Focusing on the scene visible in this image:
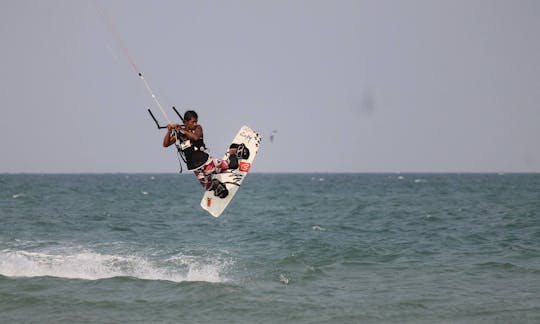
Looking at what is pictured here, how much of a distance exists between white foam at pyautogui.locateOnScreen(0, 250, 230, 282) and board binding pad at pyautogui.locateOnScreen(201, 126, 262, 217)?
104 inches

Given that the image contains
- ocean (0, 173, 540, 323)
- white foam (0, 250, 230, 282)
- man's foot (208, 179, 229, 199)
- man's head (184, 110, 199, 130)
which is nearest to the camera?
man's head (184, 110, 199, 130)

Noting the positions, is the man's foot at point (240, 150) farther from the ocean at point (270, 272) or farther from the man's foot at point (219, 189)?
the ocean at point (270, 272)

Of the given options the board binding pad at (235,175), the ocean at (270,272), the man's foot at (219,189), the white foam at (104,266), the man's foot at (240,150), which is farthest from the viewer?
the white foam at (104,266)

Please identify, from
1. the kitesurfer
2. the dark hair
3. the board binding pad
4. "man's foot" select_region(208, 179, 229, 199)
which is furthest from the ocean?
the dark hair

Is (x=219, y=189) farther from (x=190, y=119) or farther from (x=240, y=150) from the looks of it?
(x=190, y=119)

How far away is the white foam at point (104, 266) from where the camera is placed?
16.9 meters

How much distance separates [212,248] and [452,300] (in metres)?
10.0

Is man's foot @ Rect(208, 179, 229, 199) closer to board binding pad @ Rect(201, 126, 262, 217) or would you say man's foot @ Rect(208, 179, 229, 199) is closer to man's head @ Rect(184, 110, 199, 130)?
board binding pad @ Rect(201, 126, 262, 217)

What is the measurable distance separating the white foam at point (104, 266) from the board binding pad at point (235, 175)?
Result: 8.64 feet

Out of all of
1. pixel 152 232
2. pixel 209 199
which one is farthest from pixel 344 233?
pixel 209 199

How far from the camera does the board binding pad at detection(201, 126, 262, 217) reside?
14.6 m

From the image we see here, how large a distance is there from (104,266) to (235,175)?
5.77 meters

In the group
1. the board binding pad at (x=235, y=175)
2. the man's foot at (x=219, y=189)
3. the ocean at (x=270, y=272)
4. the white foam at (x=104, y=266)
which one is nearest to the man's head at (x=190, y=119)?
the board binding pad at (x=235, y=175)

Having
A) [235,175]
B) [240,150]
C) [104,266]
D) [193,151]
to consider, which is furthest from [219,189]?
[104,266]
